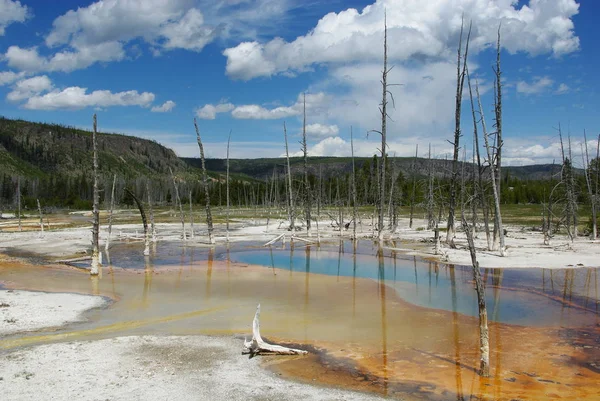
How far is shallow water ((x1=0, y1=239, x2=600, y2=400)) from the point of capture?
10531 mm

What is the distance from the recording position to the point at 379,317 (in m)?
15.9

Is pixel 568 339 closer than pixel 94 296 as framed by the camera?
Yes

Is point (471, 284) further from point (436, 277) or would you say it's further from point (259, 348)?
point (259, 348)

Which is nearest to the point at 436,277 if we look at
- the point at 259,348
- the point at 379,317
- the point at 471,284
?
the point at 471,284

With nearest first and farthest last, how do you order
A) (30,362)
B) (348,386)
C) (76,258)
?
(348,386), (30,362), (76,258)

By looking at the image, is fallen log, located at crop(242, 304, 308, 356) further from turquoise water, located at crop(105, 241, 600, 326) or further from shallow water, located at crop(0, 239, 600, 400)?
turquoise water, located at crop(105, 241, 600, 326)

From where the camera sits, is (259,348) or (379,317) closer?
(259,348)

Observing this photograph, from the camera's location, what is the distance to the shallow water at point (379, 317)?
415 inches

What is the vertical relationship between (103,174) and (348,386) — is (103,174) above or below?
above

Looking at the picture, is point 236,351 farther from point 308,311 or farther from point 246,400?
point 308,311

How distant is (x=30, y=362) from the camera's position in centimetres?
1095

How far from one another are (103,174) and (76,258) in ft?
592

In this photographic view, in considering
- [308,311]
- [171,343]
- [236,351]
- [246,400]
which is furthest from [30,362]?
[308,311]

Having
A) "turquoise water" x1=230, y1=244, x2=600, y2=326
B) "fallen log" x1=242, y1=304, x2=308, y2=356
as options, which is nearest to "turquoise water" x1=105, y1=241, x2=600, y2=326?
"turquoise water" x1=230, y1=244, x2=600, y2=326
